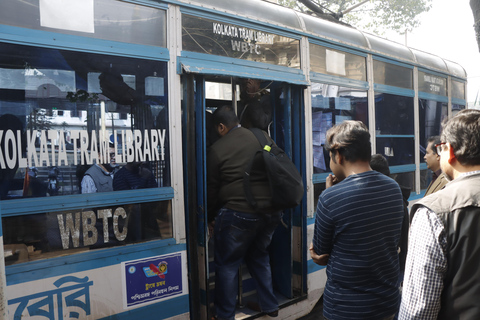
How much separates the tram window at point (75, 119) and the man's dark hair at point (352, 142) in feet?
4.28

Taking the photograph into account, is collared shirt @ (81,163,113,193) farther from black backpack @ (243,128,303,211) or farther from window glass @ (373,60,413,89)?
window glass @ (373,60,413,89)

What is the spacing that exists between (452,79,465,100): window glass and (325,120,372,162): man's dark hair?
5446 millimetres

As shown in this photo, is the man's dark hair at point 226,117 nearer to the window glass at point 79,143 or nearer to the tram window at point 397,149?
the window glass at point 79,143

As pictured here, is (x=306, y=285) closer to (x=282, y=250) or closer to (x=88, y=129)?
(x=282, y=250)

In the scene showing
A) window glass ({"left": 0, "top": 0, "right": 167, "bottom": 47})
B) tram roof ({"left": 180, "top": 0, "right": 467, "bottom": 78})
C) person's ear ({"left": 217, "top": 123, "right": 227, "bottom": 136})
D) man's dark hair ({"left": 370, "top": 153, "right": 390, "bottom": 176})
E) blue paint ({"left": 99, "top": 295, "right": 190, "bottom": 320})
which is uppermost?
tram roof ({"left": 180, "top": 0, "right": 467, "bottom": 78})

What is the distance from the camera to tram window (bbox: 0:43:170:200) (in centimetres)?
219

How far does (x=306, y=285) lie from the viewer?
3758mm

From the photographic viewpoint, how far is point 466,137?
4.68 ft

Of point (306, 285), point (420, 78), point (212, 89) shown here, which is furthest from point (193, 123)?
point (420, 78)

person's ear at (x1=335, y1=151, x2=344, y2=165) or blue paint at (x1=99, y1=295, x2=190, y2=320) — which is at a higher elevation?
person's ear at (x1=335, y1=151, x2=344, y2=165)

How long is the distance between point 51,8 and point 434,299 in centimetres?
237

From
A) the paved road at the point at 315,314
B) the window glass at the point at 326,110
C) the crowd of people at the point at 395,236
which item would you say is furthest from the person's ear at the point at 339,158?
the paved road at the point at 315,314

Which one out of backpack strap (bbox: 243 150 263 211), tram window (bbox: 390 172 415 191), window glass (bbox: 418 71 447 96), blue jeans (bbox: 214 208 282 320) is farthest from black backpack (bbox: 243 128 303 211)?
window glass (bbox: 418 71 447 96)

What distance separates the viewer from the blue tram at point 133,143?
223 cm
